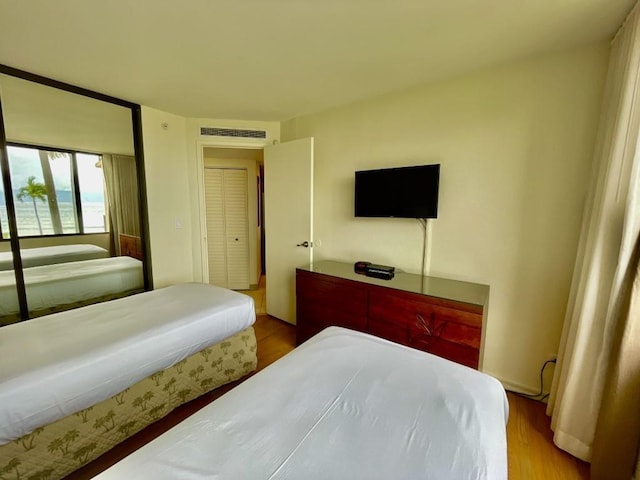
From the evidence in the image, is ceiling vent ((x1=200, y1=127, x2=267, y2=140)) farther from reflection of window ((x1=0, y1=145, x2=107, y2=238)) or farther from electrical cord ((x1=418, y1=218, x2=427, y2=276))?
electrical cord ((x1=418, y1=218, x2=427, y2=276))

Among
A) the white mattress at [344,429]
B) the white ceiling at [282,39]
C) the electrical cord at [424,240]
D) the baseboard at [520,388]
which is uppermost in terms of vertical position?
the white ceiling at [282,39]

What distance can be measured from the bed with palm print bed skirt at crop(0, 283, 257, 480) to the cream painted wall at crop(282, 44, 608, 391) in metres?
1.67

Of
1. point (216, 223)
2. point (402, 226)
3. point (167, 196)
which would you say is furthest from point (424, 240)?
point (216, 223)

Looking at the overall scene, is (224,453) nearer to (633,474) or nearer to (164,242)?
(633,474)

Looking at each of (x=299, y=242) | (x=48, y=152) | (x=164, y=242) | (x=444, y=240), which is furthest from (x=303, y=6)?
(x=164, y=242)

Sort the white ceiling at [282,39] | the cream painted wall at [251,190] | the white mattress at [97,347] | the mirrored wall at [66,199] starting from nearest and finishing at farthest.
→ the white mattress at [97,347], the white ceiling at [282,39], the mirrored wall at [66,199], the cream painted wall at [251,190]

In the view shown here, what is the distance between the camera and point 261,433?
2.82ft

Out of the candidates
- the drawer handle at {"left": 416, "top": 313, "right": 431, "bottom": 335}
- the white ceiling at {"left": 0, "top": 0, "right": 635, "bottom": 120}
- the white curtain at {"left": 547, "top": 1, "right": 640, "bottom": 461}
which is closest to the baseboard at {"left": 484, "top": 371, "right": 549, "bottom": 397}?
the white curtain at {"left": 547, "top": 1, "right": 640, "bottom": 461}

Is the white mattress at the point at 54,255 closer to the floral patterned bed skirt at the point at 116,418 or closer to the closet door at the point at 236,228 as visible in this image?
the floral patterned bed skirt at the point at 116,418

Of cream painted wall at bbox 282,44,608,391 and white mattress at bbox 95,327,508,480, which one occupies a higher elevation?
cream painted wall at bbox 282,44,608,391

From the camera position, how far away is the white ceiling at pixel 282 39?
139 centimetres

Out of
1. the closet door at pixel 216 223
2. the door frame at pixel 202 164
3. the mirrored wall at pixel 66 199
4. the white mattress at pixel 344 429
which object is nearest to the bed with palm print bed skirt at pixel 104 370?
the mirrored wall at pixel 66 199

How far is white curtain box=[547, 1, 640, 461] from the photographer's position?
131cm

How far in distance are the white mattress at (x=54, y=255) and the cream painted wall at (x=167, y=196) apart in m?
0.51
